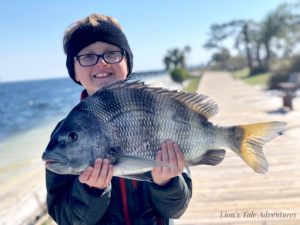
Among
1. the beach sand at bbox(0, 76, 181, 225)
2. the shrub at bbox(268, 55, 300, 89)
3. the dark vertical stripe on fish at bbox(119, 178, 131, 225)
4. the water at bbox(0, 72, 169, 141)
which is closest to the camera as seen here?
the dark vertical stripe on fish at bbox(119, 178, 131, 225)

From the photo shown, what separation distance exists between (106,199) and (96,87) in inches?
26.7

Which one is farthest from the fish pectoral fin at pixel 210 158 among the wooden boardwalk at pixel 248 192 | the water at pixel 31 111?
the wooden boardwalk at pixel 248 192

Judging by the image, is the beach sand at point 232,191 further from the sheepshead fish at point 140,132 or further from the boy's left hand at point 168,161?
the boy's left hand at point 168,161

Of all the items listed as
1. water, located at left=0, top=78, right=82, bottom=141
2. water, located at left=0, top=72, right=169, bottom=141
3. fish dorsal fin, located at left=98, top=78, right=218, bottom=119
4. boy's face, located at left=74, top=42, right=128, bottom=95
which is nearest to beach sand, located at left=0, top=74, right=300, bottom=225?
boy's face, located at left=74, top=42, right=128, bottom=95

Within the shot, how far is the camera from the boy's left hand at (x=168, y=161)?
1872 mm

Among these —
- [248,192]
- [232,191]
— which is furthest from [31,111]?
[248,192]

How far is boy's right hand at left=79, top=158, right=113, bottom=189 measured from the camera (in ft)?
5.89

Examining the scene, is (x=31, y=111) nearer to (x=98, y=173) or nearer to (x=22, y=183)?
(x=22, y=183)

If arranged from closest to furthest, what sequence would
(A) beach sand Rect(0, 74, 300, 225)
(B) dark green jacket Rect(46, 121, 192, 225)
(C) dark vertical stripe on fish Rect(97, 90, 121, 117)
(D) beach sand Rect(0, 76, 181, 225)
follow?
(C) dark vertical stripe on fish Rect(97, 90, 121, 117), (B) dark green jacket Rect(46, 121, 192, 225), (A) beach sand Rect(0, 74, 300, 225), (D) beach sand Rect(0, 76, 181, 225)

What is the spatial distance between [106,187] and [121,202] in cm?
28

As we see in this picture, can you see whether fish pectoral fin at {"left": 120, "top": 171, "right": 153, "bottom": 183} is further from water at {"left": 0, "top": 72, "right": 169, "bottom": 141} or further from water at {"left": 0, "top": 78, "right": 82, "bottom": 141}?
water at {"left": 0, "top": 78, "right": 82, "bottom": 141}

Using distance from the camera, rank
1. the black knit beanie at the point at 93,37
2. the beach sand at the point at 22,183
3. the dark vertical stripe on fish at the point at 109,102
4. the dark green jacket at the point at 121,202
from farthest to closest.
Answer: the beach sand at the point at 22,183 → the black knit beanie at the point at 93,37 → the dark green jacket at the point at 121,202 → the dark vertical stripe on fish at the point at 109,102

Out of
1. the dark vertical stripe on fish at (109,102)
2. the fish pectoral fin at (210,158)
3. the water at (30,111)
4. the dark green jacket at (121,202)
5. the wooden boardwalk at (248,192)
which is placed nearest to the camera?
the dark vertical stripe on fish at (109,102)

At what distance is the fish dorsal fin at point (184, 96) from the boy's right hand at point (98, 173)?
389 millimetres
